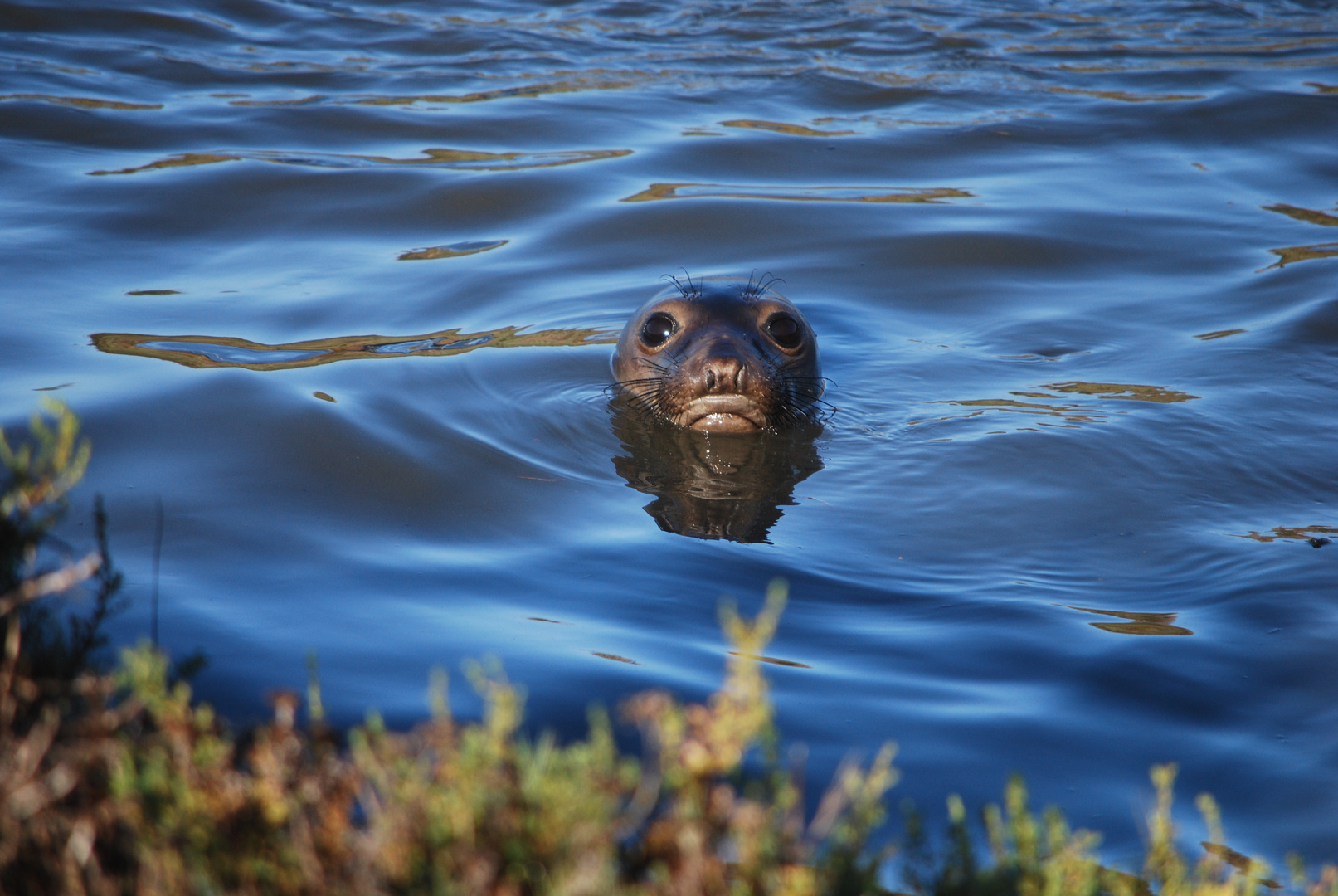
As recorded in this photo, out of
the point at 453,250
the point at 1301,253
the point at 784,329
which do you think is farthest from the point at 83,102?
the point at 1301,253

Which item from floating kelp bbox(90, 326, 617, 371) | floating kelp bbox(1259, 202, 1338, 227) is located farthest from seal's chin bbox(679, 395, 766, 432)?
floating kelp bbox(1259, 202, 1338, 227)

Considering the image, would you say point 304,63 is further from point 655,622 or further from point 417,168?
point 655,622

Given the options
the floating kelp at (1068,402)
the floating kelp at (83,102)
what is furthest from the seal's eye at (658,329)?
the floating kelp at (83,102)

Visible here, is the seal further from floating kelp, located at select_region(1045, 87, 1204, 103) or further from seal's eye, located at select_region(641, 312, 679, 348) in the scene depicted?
floating kelp, located at select_region(1045, 87, 1204, 103)

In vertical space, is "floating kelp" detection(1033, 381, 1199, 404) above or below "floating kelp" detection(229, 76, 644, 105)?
below

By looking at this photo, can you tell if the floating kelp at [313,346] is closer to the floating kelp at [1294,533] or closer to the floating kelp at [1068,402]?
the floating kelp at [1068,402]

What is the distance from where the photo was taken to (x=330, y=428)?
18.0 ft

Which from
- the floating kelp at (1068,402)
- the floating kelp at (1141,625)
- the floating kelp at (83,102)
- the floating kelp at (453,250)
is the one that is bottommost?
the floating kelp at (1141,625)

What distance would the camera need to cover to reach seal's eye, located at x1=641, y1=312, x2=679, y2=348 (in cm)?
650

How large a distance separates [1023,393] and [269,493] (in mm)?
3968

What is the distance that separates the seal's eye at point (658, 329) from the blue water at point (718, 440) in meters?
0.45

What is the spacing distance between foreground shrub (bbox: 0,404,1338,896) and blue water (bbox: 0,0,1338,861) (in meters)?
0.98

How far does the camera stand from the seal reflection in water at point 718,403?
5.50 meters

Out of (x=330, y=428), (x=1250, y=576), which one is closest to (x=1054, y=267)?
(x=1250, y=576)
